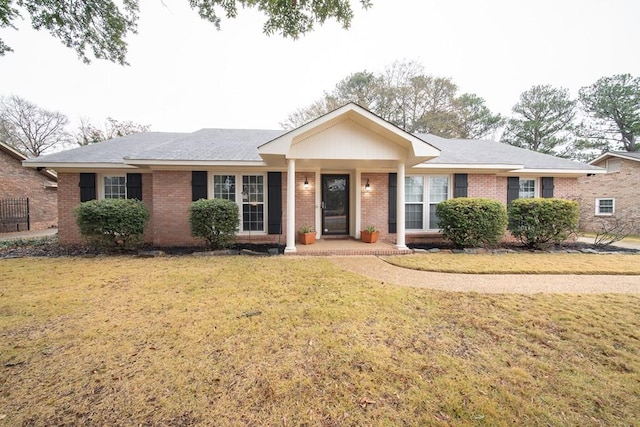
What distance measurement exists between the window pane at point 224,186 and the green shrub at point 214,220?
1248mm

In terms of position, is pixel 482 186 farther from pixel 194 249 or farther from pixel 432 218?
pixel 194 249

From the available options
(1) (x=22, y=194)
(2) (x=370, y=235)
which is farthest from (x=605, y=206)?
(1) (x=22, y=194)

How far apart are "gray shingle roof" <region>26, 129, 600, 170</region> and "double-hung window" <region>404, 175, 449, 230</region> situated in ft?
2.65

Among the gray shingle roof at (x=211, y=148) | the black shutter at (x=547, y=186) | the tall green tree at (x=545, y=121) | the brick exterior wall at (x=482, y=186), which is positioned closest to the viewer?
the gray shingle roof at (x=211, y=148)

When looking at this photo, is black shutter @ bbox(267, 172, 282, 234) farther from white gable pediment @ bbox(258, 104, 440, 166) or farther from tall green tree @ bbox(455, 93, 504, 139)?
tall green tree @ bbox(455, 93, 504, 139)

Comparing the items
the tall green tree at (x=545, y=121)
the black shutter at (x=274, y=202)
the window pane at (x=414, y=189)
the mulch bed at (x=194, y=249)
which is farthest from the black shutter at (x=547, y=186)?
the tall green tree at (x=545, y=121)

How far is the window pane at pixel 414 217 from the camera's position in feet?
28.9

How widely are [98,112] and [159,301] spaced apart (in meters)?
29.7

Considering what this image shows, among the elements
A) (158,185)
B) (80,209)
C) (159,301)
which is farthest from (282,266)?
(80,209)

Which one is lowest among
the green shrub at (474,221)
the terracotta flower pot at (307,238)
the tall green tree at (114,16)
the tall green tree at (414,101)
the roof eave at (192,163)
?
the terracotta flower pot at (307,238)

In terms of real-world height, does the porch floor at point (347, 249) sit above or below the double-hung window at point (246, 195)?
below

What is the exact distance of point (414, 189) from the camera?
8.82 m

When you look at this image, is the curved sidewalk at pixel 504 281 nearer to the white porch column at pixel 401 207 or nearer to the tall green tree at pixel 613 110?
the white porch column at pixel 401 207

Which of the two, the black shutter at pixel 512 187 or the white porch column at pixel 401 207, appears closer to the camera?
the white porch column at pixel 401 207
